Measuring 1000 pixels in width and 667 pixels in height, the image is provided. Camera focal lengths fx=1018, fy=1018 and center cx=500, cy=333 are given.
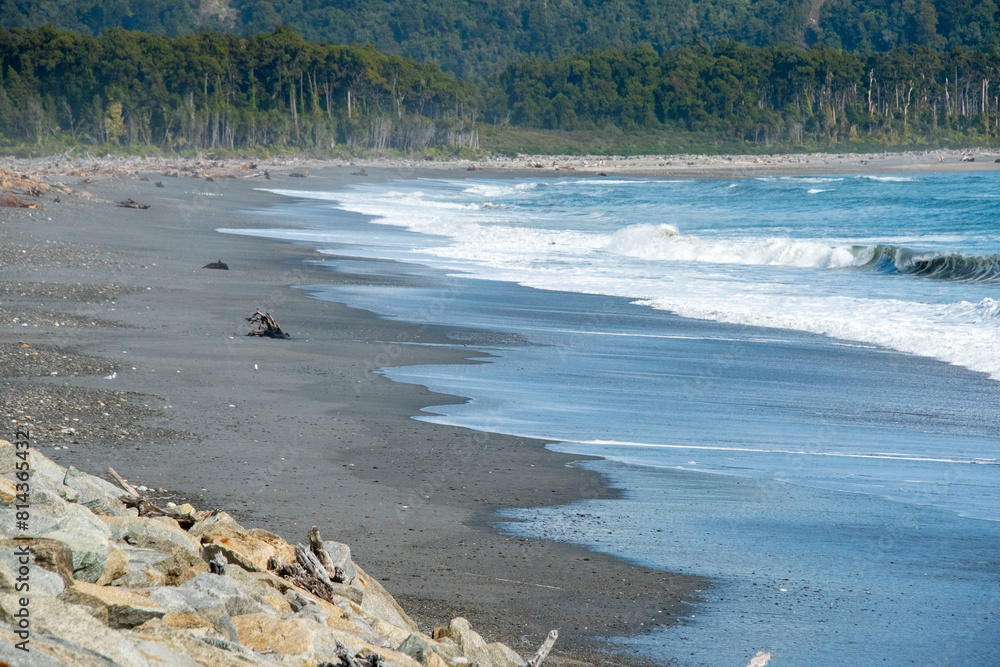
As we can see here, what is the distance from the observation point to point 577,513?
6.40 meters

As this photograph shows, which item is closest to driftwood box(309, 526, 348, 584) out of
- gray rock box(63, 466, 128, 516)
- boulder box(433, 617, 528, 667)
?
boulder box(433, 617, 528, 667)

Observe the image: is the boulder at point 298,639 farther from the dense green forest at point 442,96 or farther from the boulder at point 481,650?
the dense green forest at point 442,96

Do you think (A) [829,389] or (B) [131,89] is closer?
(A) [829,389]

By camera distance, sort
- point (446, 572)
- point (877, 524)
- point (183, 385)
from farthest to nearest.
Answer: point (183, 385), point (877, 524), point (446, 572)

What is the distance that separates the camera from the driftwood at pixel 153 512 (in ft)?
16.2

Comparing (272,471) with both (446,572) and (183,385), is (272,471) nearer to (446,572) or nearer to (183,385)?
(446,572)

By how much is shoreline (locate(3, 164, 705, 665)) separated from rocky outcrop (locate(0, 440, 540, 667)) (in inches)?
24.6

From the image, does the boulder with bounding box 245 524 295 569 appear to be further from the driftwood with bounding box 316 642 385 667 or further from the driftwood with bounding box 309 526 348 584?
the driftwood with bounding box 316 642 385 667

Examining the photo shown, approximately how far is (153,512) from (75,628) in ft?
7.13

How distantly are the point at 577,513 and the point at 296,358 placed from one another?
5100mm

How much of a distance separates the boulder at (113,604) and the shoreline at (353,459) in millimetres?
1736

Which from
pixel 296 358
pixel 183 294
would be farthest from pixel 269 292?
pixel 296 358

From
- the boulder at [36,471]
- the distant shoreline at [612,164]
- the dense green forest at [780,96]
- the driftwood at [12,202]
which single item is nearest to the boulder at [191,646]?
the boulder at [36,471]

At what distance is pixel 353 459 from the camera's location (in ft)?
23.7
